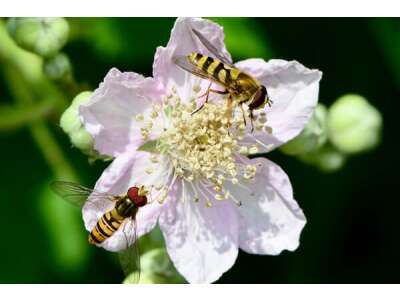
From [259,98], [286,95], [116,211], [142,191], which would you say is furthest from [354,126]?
[116,211]

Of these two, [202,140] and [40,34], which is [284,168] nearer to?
[202,140]

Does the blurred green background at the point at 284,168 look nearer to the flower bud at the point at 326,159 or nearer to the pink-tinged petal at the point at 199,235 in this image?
the flower bud at the point at 326,159

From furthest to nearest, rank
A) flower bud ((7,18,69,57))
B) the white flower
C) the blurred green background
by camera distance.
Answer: the blurred green background → flower bud ((7,18,69,57)) → the white flower

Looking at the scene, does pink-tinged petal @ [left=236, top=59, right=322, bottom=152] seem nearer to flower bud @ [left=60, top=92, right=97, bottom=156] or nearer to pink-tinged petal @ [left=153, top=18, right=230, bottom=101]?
pink-tinged petal @ [left=153, top=18, right=230, bottom=101]

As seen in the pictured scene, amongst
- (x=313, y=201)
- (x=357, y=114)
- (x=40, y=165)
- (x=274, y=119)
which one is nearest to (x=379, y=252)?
(x=313, y=201)

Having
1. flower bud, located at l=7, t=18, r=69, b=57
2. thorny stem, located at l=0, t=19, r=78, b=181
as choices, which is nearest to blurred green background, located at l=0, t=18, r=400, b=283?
thorny stem, located at l=0, t=19, r=78, b=181
